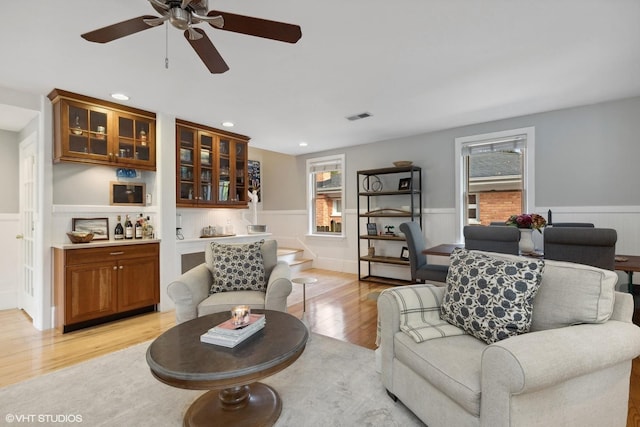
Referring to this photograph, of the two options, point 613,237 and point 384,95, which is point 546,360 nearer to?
point 613,237

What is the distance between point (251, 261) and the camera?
287cm

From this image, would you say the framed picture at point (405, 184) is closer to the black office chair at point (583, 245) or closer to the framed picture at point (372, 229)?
the framed picture at point (372, 229)

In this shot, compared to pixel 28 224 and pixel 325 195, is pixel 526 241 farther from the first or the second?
pixel 28 224

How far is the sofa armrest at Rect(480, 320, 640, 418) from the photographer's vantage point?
3.72 feet

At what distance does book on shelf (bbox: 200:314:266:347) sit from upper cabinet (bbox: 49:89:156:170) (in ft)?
9.08

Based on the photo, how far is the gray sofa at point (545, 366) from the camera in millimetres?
Result: 1166

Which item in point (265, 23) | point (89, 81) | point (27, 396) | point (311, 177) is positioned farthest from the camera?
point (311, 177)

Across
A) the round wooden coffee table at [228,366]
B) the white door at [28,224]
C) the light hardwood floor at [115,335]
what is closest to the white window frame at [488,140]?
the light hardwood floor at [115,335]

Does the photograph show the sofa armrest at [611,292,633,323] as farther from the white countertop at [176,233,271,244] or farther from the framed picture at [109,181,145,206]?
the framed picture at [109,181,145,206]

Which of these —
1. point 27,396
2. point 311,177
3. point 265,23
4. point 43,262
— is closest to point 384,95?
point 265,23

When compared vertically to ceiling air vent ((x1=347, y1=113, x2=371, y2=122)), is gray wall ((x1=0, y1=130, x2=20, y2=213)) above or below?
below

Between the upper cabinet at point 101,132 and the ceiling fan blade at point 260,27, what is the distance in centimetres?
259

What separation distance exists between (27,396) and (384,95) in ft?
12.4

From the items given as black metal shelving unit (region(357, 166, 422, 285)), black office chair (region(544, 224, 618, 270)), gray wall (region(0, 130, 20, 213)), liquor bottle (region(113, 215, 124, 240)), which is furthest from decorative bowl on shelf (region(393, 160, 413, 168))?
gray wall (region(0, 130, 20, 213))
